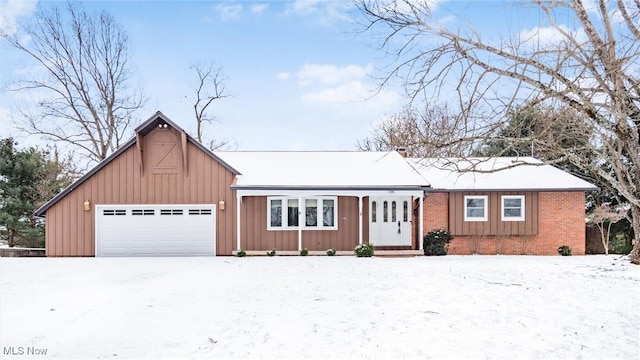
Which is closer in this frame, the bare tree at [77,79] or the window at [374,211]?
the window at [374,211]

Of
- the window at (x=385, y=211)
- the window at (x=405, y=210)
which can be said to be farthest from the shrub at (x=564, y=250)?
the window at (x=385, y=211)

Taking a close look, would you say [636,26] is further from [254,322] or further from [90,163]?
[90,163]

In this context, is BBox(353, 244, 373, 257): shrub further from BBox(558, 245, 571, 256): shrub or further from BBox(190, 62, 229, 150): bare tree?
BBox(190, 62, 229, 150): bare tree

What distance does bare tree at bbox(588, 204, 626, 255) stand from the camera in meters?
19.7

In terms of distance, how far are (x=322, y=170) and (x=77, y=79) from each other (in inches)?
643

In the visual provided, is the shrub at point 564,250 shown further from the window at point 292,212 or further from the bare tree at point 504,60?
the bare tree at point 504,60

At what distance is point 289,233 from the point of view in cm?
1647

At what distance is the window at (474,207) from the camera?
689 inches

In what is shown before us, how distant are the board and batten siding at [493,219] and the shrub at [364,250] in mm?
3879

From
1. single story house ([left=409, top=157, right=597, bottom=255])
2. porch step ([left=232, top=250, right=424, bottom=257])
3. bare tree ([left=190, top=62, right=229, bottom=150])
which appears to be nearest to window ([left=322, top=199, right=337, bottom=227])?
porch step ([left=232, top=250, right=424, bottom=257])

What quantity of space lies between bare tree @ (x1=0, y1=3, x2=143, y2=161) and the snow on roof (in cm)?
1055

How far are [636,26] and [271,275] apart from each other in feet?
27.4

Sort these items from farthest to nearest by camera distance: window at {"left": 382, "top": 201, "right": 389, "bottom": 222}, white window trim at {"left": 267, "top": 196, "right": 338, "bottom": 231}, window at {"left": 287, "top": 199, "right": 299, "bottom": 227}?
window at {"left": 382, "top": 201, "right": 389, "bottom": 222}, window at {"left": 287, "top": 199, "right": 299, "bottom": 227}, white window trim at {"left": 267, "top": 196, "right": 338, "bottom": 231}

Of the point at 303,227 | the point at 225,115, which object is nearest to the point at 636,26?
the point at 303,227
